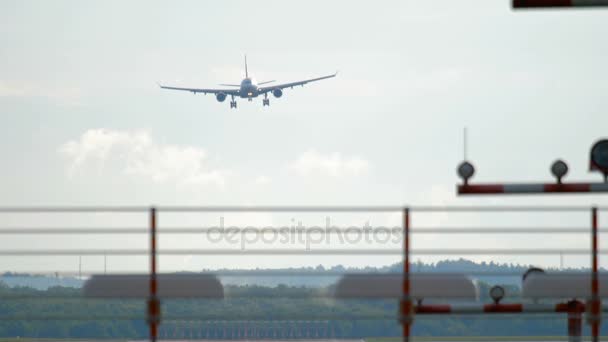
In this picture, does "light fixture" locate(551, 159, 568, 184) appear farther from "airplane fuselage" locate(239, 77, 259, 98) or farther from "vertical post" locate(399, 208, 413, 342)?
"airplane fuselage" locate(239, 77, 259, 98)

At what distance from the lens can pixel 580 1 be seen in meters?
7.16

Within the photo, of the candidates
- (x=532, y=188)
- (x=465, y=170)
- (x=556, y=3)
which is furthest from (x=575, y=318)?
(x=556, y=3)

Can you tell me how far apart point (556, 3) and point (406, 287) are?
210cm

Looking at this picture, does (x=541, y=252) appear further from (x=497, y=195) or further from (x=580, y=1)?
(x=580, y=1)

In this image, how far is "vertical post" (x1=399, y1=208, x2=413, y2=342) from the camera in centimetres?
802

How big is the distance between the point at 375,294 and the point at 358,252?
0.95 feet

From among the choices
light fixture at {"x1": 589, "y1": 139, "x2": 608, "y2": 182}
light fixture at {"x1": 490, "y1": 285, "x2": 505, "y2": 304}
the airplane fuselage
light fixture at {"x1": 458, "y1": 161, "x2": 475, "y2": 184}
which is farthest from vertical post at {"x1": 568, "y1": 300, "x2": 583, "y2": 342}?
the airplane fuselage

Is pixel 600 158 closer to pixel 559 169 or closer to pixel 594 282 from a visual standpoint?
pixel 559 169

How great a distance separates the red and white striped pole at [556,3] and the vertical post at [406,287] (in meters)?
1.59

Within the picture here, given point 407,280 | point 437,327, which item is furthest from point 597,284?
point 437,327

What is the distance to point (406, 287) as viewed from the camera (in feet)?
26.7

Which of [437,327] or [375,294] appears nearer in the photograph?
[375,294]

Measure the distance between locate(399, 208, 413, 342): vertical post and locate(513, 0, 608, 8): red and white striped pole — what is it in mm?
1587

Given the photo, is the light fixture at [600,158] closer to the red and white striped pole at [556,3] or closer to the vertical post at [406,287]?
the vertical post at [406,287]
